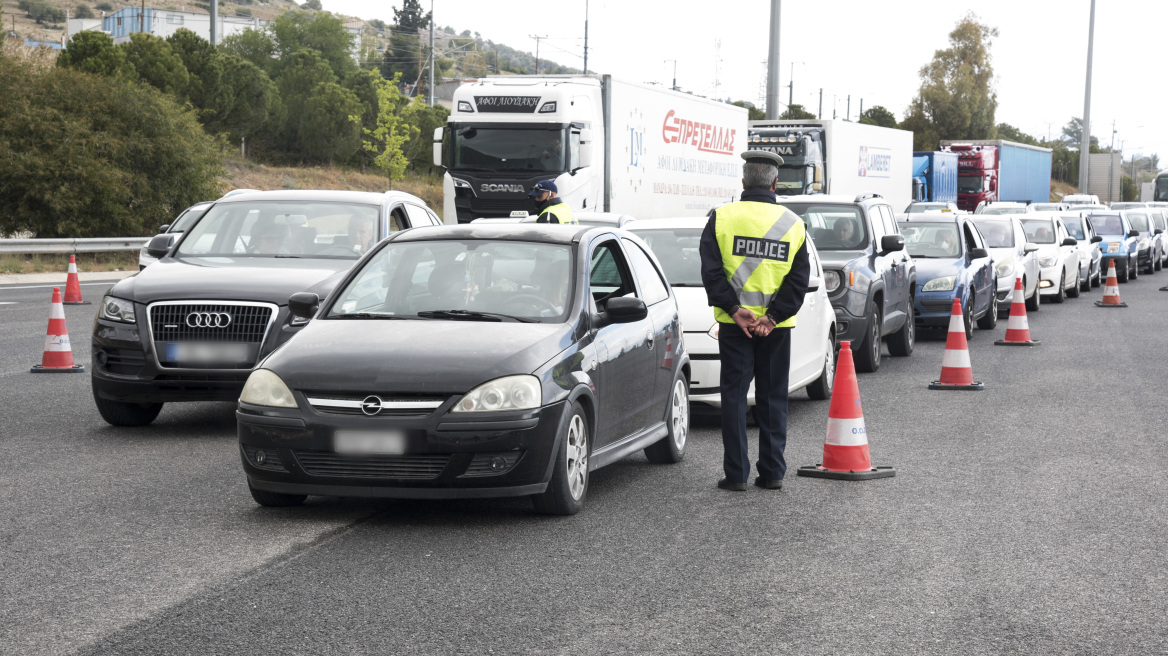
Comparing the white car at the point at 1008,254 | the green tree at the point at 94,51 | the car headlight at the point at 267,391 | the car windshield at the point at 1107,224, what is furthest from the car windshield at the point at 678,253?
the green tree at the point at 94,51

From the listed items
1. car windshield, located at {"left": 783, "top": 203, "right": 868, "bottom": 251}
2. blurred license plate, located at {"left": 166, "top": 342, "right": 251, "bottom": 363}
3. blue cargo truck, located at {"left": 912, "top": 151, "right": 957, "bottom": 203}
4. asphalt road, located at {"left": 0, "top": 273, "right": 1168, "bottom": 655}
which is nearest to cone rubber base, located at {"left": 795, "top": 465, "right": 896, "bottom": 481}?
asphalt road, located at {"left": 0, "top": 273, "right": 1168, "bottom": 655}

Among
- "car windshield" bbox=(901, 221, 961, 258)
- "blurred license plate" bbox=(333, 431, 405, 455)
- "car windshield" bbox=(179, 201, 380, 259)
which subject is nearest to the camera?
"blurred license plate" bbox=(333, 431, 405, 455)

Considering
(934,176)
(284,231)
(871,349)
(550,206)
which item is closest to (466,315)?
(284,231)

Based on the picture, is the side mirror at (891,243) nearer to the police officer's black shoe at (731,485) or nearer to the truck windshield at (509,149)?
the police officer's black shoe at (731,485)

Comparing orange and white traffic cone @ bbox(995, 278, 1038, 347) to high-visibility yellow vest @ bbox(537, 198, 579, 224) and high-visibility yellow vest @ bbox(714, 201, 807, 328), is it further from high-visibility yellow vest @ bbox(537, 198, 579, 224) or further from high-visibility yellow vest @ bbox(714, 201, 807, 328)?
high-visibility yellow vest @ bbox(714, 201, 807, 328)

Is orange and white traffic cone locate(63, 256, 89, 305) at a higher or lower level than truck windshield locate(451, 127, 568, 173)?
lower

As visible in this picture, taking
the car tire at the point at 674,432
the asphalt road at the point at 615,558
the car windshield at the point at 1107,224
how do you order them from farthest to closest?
1. the car windshield at the point at 1107,224
2. the car tire at the point at 674,432
3. the asphalt road at the point at 615,558

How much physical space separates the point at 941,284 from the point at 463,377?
11.9 m

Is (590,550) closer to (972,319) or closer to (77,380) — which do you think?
(77,380)

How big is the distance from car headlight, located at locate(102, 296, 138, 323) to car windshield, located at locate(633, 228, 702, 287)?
398cm

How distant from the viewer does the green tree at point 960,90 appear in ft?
303

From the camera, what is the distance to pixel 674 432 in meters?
8.43

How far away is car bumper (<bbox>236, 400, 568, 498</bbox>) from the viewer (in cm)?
623

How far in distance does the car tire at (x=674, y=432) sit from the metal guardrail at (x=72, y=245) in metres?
20.4
